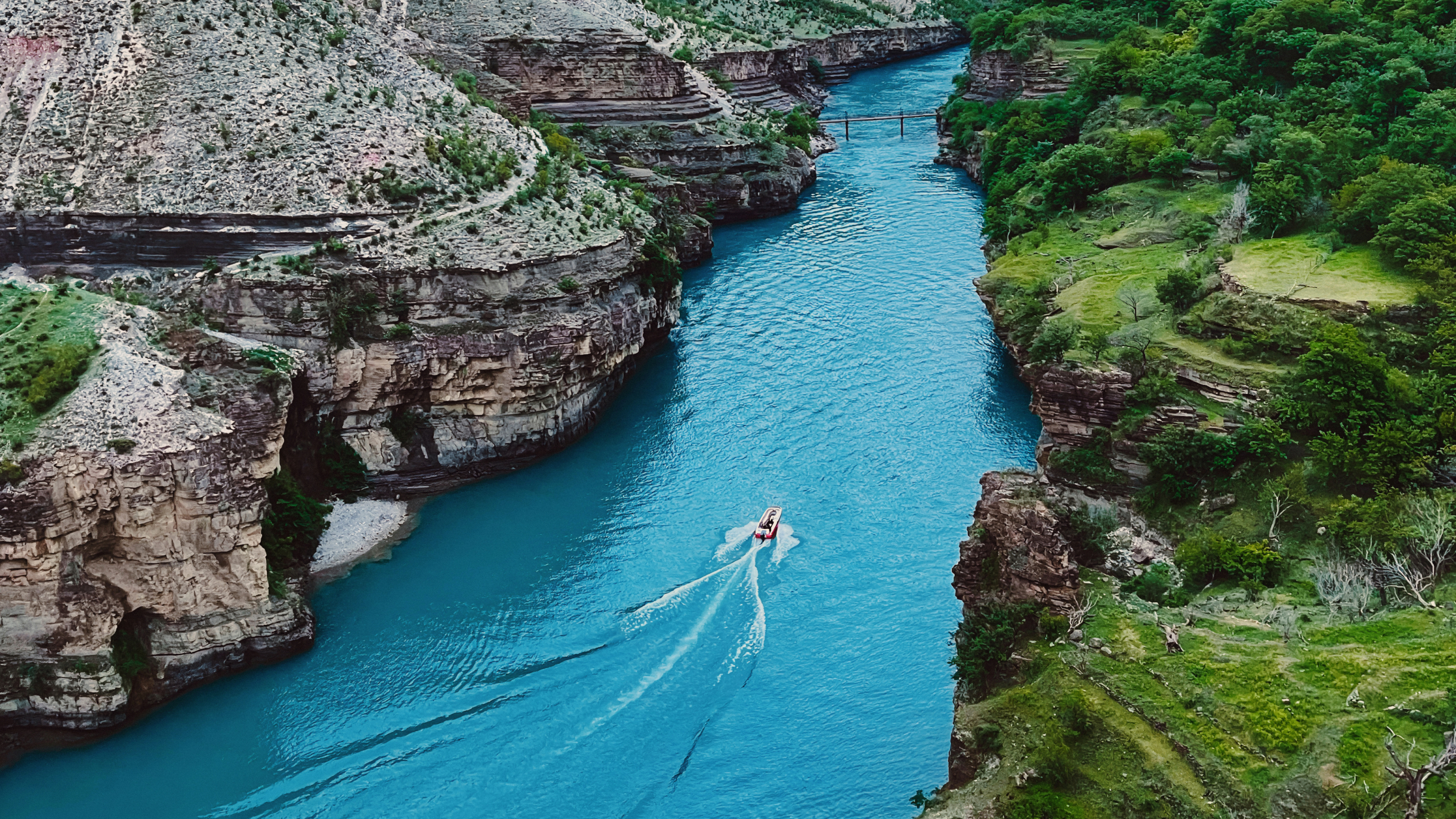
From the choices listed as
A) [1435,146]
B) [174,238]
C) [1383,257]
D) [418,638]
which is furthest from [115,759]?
[1435,146]

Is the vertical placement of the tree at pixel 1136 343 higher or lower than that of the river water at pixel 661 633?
higher

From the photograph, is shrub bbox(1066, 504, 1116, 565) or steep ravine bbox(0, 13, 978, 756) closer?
shrub bbox(1066, 504, 1116, 565)

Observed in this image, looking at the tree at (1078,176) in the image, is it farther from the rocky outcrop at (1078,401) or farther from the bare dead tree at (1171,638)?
the bare dead tree at (1171,638)

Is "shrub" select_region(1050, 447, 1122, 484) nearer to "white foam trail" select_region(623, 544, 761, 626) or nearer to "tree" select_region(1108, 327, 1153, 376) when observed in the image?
"tree" select_region(1108, 327, 1153, 376)

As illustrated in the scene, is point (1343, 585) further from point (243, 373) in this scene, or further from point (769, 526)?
point (243, 373)

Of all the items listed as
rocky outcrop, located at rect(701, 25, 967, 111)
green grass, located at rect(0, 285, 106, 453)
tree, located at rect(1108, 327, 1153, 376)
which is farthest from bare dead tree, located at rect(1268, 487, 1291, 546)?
rocky outcrop, located at rect(701, 25, 967, 111)

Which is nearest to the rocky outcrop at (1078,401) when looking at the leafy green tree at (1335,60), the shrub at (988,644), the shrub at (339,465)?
the shrub at (988,644)
